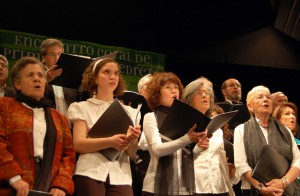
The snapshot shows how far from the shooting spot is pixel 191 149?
296 cm

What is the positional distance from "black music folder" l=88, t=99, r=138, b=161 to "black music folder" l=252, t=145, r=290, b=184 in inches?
45.3

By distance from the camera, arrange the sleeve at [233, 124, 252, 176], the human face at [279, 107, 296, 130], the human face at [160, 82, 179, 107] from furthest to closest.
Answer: the human face at [279, 107, 296, 130] → the sleeve at [233, 124, 252, 176] → the human face at [160, 82, 179, 107]

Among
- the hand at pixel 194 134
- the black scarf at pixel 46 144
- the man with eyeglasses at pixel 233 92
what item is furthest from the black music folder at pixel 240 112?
the black scarf at pixel 46 144

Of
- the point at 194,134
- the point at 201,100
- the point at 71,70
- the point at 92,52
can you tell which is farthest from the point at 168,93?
the point at 92,52

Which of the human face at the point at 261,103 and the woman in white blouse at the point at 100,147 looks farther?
the human face at the point at 261,103

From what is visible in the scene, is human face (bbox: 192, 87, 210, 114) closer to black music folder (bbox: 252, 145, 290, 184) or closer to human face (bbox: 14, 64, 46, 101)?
black music folder (bbox: 252, 145, 290, 184)

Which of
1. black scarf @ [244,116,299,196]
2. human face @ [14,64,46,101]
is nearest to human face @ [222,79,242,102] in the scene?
black scarf @ [244,116,299,196]

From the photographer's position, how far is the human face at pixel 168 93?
310cm

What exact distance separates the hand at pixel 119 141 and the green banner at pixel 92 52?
3.00m

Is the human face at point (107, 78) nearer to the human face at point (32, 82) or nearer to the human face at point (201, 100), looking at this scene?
the human face at point (32, 82)

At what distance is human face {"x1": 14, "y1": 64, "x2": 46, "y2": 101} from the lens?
8.17 feet

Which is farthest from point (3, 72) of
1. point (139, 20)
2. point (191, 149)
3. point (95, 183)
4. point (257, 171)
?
point (139, 20)

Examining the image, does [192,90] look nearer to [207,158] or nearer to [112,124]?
[207,158]

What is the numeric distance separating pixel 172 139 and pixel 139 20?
12.4 feet
